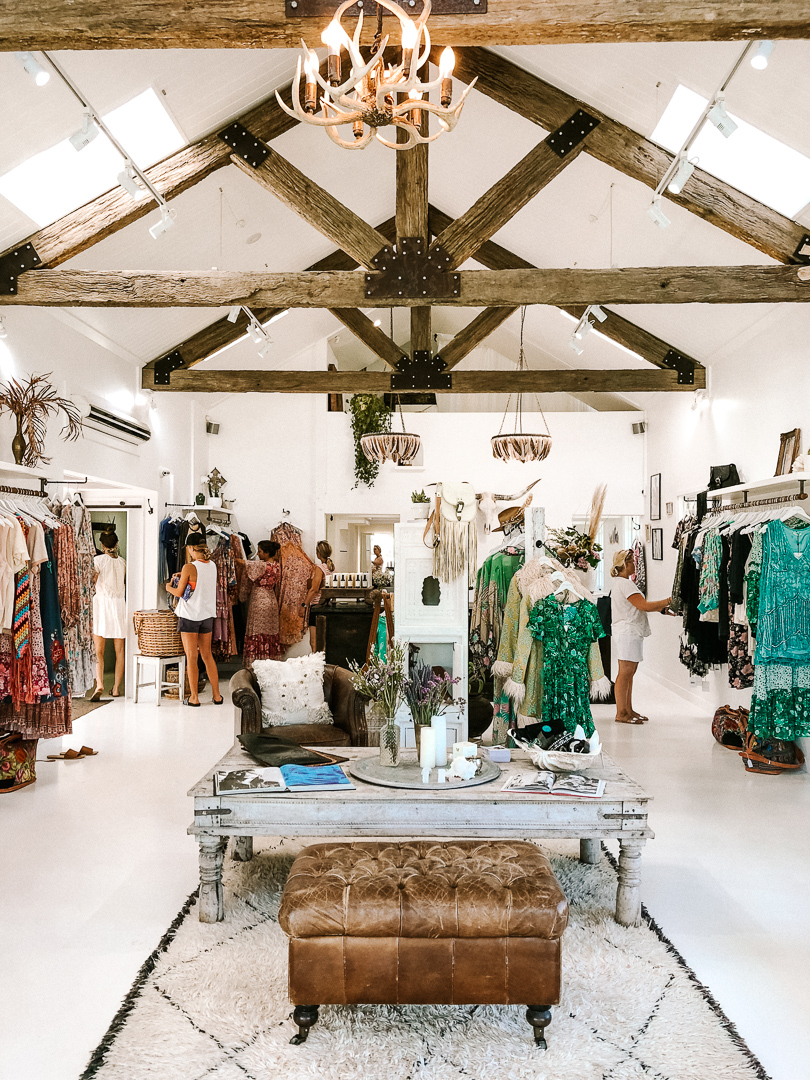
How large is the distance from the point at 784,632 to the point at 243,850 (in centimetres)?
349

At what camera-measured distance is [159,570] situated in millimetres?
8695

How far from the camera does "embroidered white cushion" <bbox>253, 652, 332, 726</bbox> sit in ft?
15.8

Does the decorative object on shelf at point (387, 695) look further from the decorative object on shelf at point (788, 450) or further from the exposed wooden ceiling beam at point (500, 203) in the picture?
the decorative object on shelf at point (788, 450)

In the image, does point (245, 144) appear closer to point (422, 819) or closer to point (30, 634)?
point (30, 634)

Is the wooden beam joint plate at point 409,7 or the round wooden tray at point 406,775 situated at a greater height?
the wooden beam joint plate at point 409,7

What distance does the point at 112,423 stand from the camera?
7508 millimetres

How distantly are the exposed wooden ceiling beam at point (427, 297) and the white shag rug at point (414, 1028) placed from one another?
→ 3.82 metres

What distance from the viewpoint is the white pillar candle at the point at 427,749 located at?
11.6 ft

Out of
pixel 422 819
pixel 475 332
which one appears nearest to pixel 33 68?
pixel 422 819

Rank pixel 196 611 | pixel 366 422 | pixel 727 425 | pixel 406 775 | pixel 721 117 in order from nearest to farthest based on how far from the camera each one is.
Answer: pixel 406 775 → pixel 721 117 → pixel 727 425 → pixel 196 611 → pixel 366 422

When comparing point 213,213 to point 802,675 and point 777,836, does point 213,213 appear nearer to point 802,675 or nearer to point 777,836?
point 802,675

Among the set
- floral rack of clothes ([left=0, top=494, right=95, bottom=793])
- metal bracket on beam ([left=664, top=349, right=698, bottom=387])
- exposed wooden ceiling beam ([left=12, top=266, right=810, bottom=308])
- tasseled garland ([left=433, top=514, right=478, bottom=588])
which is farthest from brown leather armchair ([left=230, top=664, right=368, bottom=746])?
metal bracket on beam ([left=664, top=349, right=698, bottom=387])

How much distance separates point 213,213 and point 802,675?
5.64 meters

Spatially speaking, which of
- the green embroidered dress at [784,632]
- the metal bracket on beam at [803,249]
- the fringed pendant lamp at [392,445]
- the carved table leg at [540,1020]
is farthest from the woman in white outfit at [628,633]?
the carved table leg at [540,1020]
